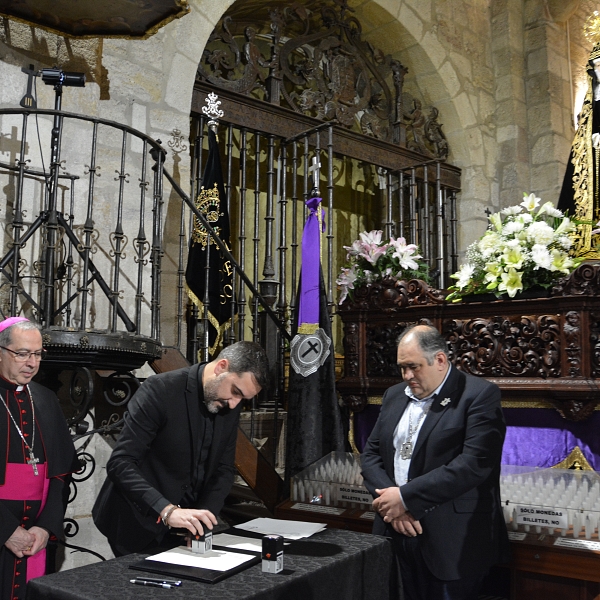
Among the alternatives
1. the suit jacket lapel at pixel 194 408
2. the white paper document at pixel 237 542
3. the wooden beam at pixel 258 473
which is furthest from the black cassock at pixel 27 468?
the wooden beam at pixel 258 473

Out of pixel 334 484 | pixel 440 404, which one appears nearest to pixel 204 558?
pixel 440 404

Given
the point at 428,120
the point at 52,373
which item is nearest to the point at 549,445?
the point at 52,373

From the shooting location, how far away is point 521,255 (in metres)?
3.93

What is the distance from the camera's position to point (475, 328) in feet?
13.5

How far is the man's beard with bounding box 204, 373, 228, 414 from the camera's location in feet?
8.70

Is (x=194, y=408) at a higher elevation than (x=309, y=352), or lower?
lower

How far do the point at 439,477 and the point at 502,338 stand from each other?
1475 millimetres

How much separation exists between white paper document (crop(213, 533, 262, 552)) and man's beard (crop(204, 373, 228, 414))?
45 centimetres

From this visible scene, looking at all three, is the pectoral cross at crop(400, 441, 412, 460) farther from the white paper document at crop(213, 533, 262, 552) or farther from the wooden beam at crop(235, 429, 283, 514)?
the wooden beam at crop(235, 429, 283, 514)

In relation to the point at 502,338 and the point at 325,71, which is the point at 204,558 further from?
the point at 325,71

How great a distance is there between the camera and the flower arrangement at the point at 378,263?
183 inches

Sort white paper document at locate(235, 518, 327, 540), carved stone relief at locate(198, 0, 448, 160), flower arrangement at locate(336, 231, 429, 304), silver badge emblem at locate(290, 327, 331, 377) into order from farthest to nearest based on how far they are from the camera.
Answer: carved stone relief at locate(198, 0, 448, 160) → flower arrangement at locate(336, 231, 429, 304) → silver badge emblem at locate(290, 327, 331, 377) → white paper document at locate(235, 518, 327, 540)

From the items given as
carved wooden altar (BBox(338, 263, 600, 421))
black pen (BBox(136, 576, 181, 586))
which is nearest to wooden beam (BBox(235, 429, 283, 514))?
carved wooden altar (BBox(338, 263, 600, 421))

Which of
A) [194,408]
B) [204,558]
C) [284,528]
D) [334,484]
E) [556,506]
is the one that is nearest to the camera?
[204,558]
